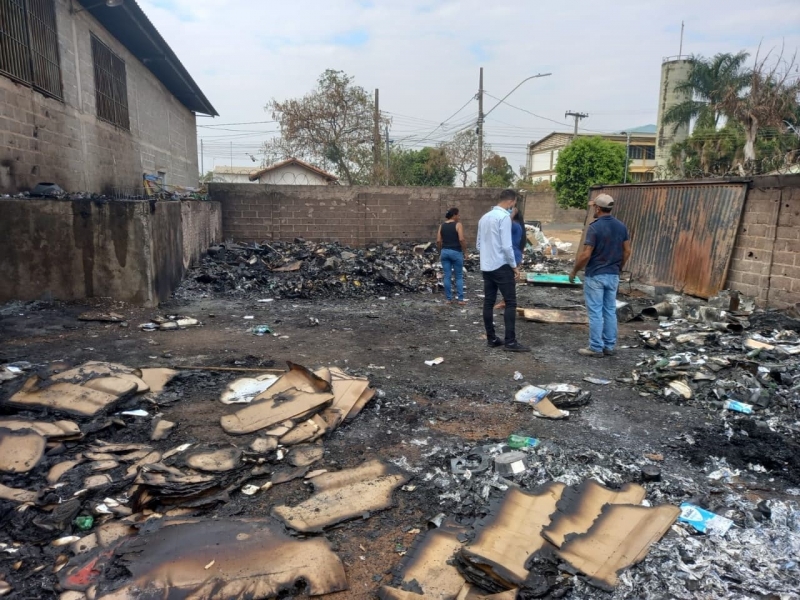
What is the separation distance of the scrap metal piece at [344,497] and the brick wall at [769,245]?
263 inches

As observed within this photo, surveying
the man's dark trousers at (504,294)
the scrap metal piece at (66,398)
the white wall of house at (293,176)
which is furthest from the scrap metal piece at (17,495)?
the white wall of house at (293,176)

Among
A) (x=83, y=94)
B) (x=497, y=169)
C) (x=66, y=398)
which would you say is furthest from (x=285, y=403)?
(x=497, y=169)

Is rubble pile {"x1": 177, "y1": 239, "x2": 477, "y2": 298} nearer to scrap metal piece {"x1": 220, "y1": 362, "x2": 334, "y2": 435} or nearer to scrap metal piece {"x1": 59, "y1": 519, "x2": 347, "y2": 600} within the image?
scrap metal piece {"x1": 220, "y1": 362, "x2": 334, "y2": 435}

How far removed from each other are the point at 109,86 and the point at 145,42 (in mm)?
1576

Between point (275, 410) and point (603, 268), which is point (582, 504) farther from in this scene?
point (603, 268)

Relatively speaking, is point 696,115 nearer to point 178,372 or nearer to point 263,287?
point 263,287

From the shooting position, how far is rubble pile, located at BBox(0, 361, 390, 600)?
2303 millimetres

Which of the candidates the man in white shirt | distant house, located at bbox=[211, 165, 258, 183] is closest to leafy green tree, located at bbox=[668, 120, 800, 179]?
the man in white shirt

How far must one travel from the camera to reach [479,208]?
13.5 meters

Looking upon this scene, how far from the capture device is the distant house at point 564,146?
139 ft

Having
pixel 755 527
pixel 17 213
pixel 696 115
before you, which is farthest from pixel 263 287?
pixel 696 115

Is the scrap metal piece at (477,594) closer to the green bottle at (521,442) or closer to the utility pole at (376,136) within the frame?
the green bottle at (521,442)

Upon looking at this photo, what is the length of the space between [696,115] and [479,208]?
22.1 meters

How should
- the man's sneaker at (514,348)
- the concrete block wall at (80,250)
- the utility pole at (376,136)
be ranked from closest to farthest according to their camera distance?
the man's sneaker at (514,348), the concrete block wall at (80,250), the utility pole at (376,136)
